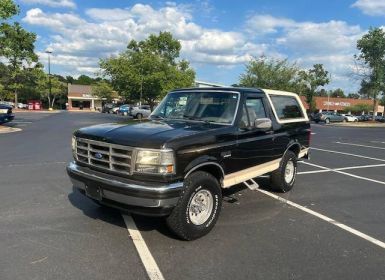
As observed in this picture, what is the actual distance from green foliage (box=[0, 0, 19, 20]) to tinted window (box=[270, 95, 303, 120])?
55.5 feet

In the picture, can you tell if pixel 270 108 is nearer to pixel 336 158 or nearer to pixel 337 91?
pixel 336 158

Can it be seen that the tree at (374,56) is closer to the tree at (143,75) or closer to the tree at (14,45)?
the tree at (143,75)

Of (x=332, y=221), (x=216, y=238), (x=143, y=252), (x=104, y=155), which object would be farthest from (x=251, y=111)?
(x=143, y=252)

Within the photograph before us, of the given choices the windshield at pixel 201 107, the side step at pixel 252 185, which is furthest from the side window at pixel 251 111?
the side step at pixel 252 185

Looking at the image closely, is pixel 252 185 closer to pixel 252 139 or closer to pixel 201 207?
pixel 252 139

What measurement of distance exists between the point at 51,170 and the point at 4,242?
457cm

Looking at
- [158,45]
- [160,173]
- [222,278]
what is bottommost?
[222,278]

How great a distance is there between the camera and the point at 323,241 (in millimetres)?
5102

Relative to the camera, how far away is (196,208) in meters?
5.13

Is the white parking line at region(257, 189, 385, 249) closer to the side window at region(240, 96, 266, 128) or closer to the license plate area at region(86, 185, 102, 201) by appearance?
the side window at region(240, 96, 266, 128)

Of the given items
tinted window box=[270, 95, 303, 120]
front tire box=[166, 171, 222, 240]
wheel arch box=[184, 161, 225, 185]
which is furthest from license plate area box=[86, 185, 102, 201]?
tinted window box=[270, 95, 303, 120]

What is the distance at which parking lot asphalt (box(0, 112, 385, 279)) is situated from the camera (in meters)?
4.14

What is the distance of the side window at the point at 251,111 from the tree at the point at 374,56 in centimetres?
4452

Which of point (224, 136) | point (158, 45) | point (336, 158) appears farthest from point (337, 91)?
point (224, 136)
